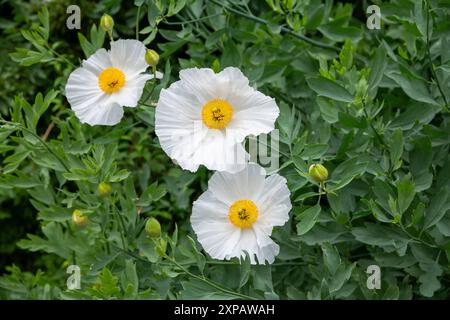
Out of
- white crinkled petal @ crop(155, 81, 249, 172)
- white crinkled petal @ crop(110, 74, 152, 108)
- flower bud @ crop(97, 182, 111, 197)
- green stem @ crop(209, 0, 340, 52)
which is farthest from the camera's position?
green stem @ crop(209, 0, 340, 52)

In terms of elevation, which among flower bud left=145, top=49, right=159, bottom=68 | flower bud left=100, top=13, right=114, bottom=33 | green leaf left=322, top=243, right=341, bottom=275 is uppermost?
flower bud left=100, top=13, right=114, bottom=33

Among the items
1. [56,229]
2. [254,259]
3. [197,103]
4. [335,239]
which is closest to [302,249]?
[335,239]

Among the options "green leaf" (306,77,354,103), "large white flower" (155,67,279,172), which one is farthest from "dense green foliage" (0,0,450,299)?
"large white flower" (155,67,279,172)

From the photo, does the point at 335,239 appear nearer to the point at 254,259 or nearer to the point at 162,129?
the point at 254,259

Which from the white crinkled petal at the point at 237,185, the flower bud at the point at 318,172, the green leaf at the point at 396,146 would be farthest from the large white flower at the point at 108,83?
the green leaf at the point at 396,146

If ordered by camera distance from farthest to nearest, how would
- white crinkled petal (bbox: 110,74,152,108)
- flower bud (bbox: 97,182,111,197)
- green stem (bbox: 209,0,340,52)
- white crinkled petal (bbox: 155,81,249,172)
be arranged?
green stem (bbox: 209,0,340,52) < flower bud (bbox: 97,182,111,197) < white crinkled petal (bbox: 110,74,152,108) < white crinkled petal (bbox: 155,81,249,172)

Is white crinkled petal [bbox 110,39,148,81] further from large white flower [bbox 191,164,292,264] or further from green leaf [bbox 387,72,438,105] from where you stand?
green leaf [bbox 387,72,438,105]
